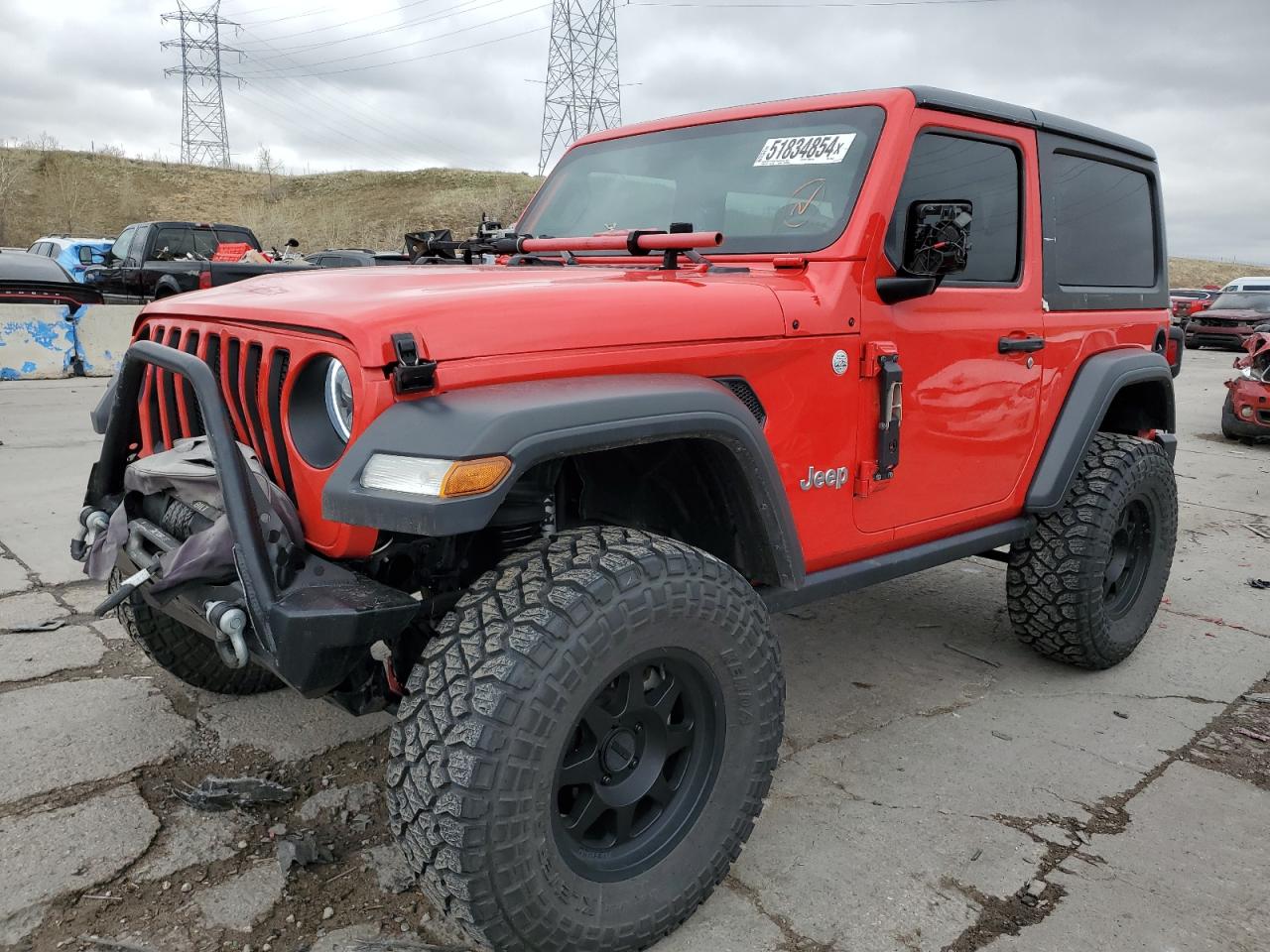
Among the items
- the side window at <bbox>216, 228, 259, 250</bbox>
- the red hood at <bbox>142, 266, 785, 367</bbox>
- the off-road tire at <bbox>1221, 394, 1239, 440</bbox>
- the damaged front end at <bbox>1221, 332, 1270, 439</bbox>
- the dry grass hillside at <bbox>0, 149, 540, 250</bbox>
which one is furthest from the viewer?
the dry grass hillside at <bbox>0, 149, 540, 250</bbox>

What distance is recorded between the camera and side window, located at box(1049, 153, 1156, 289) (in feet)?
11.7

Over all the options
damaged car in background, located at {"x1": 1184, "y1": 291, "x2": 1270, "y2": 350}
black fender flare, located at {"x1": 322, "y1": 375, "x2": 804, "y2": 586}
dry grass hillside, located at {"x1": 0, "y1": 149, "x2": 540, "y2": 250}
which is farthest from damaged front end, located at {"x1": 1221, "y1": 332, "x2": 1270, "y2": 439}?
dry grass hillside, located at {"x1": 0, "y1": 149, "x2": 540, "y2": 250}

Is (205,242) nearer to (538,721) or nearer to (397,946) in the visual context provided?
(397,946)

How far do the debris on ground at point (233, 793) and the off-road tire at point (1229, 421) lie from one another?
33.0 feet

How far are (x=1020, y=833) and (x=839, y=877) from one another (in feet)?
1.98

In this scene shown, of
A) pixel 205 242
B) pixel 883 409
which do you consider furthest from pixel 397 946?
pixel 205 242

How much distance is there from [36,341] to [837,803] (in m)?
11.6

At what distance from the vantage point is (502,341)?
6.65 ft

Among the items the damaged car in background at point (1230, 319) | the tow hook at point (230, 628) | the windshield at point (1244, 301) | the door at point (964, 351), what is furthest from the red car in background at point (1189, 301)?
the tow hook at point (230, 628)

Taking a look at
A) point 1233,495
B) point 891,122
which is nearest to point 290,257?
point 1233,495

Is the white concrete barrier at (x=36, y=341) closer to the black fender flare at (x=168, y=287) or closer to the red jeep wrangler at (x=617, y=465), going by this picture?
the black fender flare at (x=168, y=287)

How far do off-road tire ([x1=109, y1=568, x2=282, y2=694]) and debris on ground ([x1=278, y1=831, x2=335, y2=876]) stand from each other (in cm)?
82

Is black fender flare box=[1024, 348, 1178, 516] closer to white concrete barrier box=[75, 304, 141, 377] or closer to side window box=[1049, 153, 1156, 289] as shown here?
side window box=[1049, 153, 1156, 289]

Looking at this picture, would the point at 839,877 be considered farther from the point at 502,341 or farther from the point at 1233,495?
the point at 1233,495
